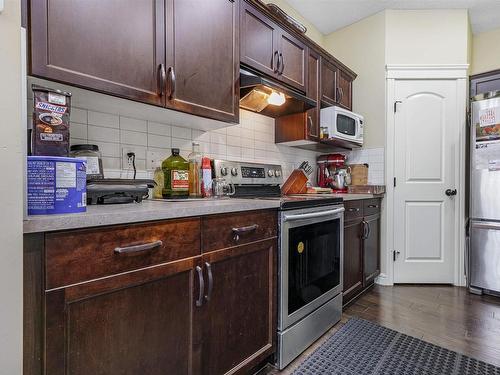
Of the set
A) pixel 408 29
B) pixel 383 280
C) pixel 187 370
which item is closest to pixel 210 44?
pixel 187 370

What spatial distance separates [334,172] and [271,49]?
155 cm

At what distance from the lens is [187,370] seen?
3.62ft

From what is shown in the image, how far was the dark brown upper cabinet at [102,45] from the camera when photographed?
1022mm

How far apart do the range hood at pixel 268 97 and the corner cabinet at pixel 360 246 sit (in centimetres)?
89

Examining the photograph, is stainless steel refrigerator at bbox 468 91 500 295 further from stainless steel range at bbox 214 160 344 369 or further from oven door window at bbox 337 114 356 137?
stainless steel range at bbox 214 160 344 369

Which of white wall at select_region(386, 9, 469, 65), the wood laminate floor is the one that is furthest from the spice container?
white wall at select_region(386, 9, 469, 65)

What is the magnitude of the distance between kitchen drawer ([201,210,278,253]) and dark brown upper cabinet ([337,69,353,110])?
1.91 meters

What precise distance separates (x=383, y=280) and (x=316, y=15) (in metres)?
2.84

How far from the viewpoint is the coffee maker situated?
119 inches

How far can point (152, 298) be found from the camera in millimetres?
993

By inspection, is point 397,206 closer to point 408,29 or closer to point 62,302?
point 408,29

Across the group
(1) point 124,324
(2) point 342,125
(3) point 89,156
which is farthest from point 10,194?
(2) point 342,125

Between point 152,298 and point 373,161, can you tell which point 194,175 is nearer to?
point 152,298

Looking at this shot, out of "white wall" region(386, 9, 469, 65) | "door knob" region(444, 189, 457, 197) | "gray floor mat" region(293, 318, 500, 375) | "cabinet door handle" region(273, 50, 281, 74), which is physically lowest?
"gray floor mat" region(293, 318, 500, 375)
